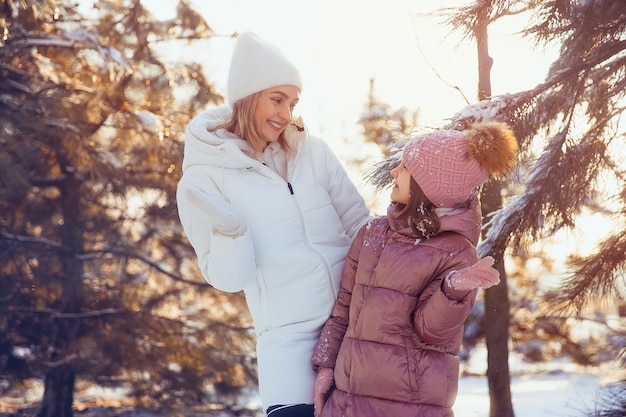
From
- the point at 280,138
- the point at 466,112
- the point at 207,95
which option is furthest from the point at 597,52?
the point at 207,95

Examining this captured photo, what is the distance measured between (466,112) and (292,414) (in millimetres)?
1360

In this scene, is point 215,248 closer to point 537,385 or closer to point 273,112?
point 273,112

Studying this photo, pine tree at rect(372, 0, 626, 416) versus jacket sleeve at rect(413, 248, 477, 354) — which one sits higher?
pine tree at rect(372, 0, 626, 416)

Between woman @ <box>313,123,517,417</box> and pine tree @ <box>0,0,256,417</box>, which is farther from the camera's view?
pine tree @ <box>0,0,256,417</box>

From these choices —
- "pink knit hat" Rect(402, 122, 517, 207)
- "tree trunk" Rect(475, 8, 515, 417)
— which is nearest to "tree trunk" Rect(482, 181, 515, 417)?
"tree trunk" Rect(475, 8, 515, 417)

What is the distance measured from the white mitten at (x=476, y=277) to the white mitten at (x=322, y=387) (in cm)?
50

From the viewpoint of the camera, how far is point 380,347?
1957 mm

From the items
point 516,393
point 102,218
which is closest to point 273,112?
point 102,218

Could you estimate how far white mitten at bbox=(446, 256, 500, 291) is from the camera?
67.8 inches

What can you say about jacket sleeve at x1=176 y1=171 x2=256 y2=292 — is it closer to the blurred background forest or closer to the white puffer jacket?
the white puffer jacket

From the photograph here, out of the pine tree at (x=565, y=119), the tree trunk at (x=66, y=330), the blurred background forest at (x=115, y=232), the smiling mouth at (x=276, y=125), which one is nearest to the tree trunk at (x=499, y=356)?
the pine tree at (x=565, y=119)

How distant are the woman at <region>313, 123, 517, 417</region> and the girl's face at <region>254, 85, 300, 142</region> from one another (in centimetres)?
47

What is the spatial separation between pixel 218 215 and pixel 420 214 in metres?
0.55

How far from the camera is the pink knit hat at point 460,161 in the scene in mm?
2000
